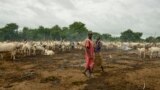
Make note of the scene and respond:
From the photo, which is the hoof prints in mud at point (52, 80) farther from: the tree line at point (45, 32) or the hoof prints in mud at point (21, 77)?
the tree line at point (45, 32)

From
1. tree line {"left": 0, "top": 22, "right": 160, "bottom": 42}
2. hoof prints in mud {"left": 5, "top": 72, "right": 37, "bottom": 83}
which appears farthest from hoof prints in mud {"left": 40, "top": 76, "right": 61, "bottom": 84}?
tree line {"left": 0, "top": 22, "right": 160, "bottom": 42}

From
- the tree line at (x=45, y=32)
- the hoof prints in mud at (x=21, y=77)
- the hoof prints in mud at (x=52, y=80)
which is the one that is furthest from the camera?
the tree line at (x=45, y=32)

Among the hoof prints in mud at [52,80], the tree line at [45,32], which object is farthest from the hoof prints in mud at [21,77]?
the tree line at [45,32]

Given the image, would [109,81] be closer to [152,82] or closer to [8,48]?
[152,82]

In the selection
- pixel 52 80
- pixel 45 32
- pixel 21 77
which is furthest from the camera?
pixel 45 32

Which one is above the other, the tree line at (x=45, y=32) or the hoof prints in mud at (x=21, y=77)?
the tree line at (x=45, y=32)

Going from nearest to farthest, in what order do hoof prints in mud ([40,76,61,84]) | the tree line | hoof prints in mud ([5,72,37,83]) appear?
hoof prints in mud ([40,76,61,84]), hoof prints in mud ([5,72,37,83]), the tree line

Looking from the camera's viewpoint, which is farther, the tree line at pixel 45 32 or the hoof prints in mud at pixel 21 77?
the tree line at pixel 45 32

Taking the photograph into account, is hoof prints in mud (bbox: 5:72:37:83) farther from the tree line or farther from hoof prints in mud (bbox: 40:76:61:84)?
the tree line

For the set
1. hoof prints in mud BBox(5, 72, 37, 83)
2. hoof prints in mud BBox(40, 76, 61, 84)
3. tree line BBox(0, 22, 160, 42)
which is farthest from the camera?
tree line BBox(0, 22, 160, 42)

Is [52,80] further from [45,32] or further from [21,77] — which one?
[45,32]

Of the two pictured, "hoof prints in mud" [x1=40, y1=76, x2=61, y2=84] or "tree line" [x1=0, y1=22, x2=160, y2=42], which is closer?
"hoof prints in mud" [x1=40, y1=76, x2=61, y2=84]

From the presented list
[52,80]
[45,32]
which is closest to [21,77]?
[52,80]

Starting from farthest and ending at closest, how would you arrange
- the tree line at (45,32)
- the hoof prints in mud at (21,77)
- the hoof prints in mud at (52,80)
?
the tree line at (45,32)
the hoof prints in mud at (21,77)
the hoof prints in mud at (52,80)
